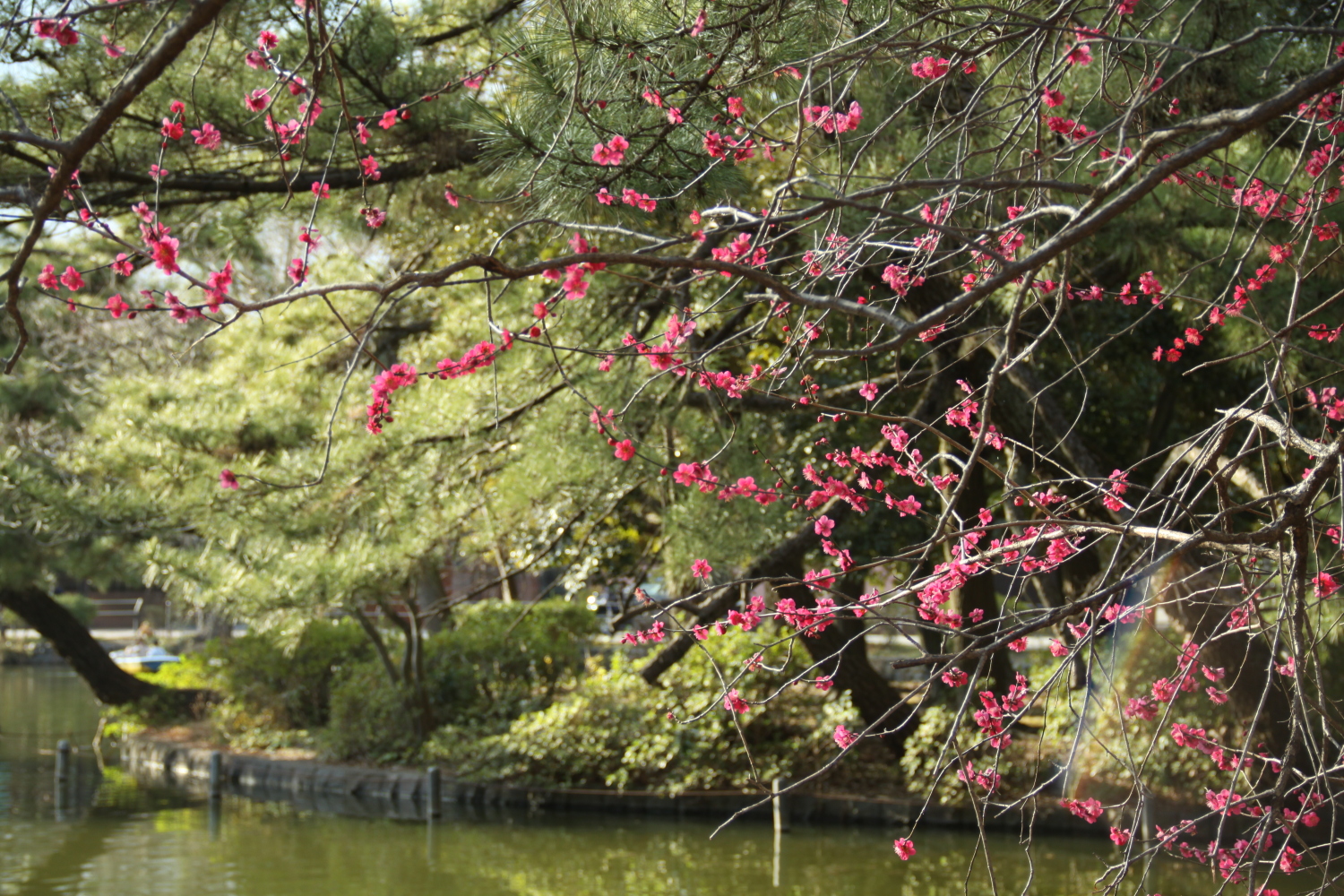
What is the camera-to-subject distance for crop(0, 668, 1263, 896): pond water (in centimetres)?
643

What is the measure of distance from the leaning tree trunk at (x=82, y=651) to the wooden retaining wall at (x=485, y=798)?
1.88 metres

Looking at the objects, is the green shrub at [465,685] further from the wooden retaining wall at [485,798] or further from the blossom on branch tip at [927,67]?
the blossom on branch tip at [927,67]

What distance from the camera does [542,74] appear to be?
3527mm

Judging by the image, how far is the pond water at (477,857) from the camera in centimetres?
643

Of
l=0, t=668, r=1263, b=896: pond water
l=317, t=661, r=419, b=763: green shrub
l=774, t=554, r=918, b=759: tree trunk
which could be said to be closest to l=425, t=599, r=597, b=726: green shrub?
l=317, t=661, r=419, b=763: green shrub

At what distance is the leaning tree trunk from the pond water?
9.76ft

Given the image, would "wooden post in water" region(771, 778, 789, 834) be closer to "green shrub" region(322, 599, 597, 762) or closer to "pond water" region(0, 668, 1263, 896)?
"pond water" region(0, 668, 1263, 896)

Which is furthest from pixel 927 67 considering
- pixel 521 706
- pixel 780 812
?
pixel 521 706

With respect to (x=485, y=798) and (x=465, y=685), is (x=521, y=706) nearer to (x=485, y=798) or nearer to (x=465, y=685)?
(x=465, y=685)

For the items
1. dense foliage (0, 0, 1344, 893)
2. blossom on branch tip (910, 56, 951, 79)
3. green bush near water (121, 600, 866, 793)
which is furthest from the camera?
green bush near water (121, 600, 866, 793)

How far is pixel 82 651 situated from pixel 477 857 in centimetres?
667

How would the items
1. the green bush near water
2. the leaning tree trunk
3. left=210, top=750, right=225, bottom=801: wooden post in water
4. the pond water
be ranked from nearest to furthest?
the pond water, the green bush near water, left=210, top=750, right=225, bottom=801: wooden post in water, the leaning tree trunk

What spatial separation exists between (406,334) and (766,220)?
27.7 ft

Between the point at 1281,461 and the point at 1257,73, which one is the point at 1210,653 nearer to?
the point at 1281,461
